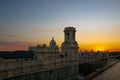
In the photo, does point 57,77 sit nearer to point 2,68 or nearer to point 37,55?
point 37,55

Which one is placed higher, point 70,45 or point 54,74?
point 70,45

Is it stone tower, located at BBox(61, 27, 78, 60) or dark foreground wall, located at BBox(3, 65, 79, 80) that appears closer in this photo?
dark foreground wall, located at BBox(3, 65, 79, 80)

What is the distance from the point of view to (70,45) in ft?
139

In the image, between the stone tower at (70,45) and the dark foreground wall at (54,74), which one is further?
the stone tower at (70,45)

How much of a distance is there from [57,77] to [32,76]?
8.30 meters

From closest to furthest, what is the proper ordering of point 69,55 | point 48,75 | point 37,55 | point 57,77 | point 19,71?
1. point 19,71
2. point 48,75
3. point 57,77
4. point 37,55
5. point 69,55

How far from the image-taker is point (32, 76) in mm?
24141

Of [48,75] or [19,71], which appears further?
[48,75]

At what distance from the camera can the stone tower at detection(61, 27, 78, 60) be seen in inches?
1654

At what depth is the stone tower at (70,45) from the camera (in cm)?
4200

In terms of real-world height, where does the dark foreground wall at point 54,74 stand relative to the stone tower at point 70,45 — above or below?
below

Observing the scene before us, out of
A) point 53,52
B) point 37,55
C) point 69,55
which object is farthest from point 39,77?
point 69,55

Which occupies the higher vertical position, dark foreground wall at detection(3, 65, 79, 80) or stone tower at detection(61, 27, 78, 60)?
stone tower at detection(61, 27, 78, 60)

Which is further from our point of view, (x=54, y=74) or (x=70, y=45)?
(x=70, y=45)
